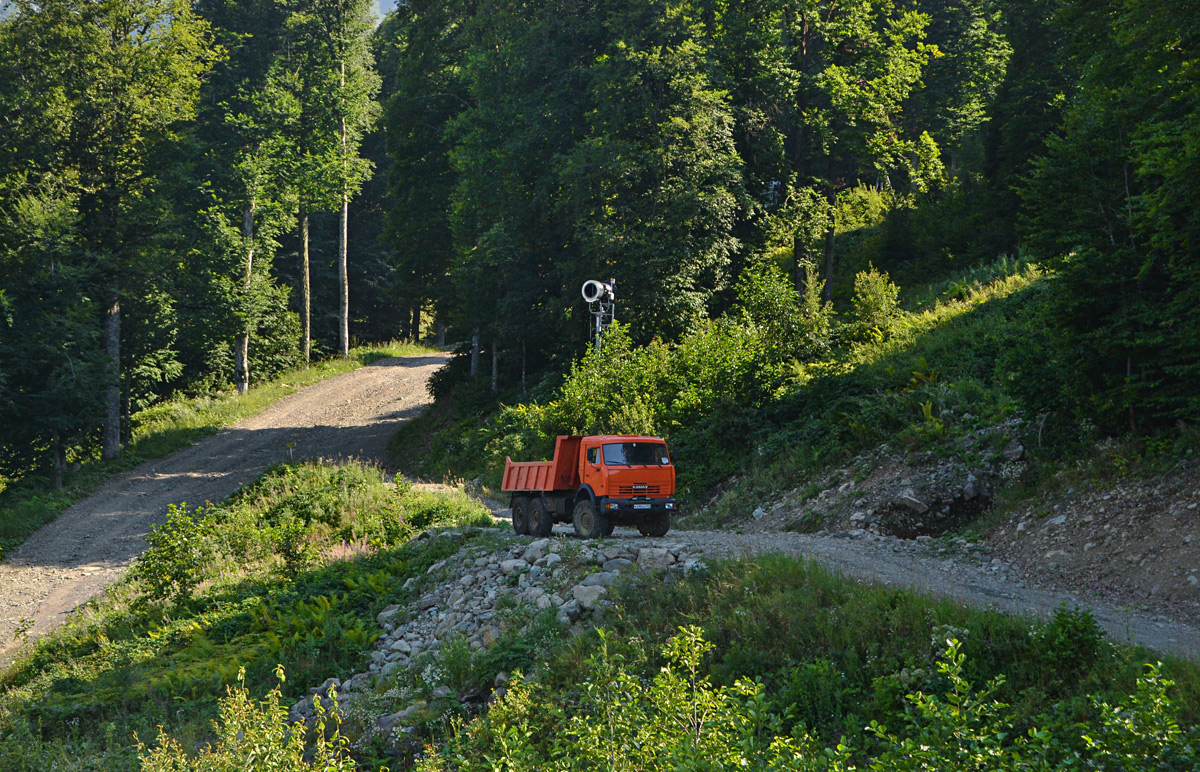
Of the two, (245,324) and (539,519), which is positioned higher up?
(245,324)

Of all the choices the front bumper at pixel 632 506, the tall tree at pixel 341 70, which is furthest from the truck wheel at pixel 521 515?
the tall tree at pixel 341 70

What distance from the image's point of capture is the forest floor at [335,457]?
460 inches

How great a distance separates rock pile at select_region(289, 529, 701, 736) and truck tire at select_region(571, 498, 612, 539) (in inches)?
25.5

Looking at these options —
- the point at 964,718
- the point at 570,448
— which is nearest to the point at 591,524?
the point at 570,448

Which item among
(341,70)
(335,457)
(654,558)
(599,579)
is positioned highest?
(341,70)

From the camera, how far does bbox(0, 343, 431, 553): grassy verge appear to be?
2756 cm

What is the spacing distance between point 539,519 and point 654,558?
4.37 m

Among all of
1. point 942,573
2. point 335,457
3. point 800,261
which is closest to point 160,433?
point 335,457

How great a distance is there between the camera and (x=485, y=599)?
1462cm

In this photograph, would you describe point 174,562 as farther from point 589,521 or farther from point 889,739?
point 889,739

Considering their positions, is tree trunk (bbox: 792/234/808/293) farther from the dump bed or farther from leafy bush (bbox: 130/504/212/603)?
leafy bush (bbox: 130/504/212/603)

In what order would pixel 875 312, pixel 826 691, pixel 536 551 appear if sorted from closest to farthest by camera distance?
pixel 826 691
pixel 536 551
pixel 875 312

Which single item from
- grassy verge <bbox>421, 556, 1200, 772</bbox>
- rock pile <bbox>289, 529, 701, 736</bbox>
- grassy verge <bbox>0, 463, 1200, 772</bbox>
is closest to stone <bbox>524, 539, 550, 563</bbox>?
rock pile <bbox>289, 529, 701, 736</bbox>

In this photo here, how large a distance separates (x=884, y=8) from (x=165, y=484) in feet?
104
